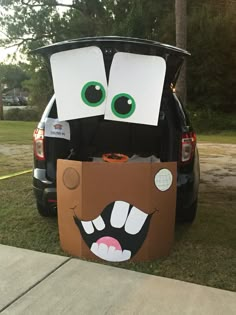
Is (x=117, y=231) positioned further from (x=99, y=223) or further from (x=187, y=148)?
(x=187, y=148)

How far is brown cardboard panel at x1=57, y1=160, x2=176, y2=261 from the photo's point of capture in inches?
135

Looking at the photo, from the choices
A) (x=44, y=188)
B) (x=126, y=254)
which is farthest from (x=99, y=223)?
(x=44, y=188)

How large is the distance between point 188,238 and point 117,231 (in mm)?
940

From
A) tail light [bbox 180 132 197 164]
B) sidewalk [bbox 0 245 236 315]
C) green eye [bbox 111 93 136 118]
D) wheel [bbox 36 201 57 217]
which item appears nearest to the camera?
sidewalk [bbox 0 245 236 315]

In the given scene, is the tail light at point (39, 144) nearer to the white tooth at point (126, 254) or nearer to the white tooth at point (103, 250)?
the white tooth at point (103, 250)

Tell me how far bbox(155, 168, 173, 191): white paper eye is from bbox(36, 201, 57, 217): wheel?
1.27 meters

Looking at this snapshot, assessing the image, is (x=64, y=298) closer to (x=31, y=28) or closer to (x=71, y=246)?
(x=71, y=246)

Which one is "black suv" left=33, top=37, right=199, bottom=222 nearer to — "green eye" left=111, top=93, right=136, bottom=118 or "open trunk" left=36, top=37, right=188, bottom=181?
"open trunk" left=36, top=37, right=188, bottom=181

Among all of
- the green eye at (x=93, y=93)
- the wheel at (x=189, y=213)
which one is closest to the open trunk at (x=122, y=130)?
the green eye at (x=93, y=93)

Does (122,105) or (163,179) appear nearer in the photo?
(163,179)

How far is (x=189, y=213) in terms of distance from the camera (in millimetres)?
4289

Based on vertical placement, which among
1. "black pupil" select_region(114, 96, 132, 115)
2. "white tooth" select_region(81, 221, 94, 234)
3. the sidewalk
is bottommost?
the sidewalk

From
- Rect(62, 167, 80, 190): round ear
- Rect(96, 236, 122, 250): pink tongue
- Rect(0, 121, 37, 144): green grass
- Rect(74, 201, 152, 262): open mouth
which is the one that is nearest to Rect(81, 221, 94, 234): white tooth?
Rect(74, 201, 152, 262): open mouth

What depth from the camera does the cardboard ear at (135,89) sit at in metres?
3.52
